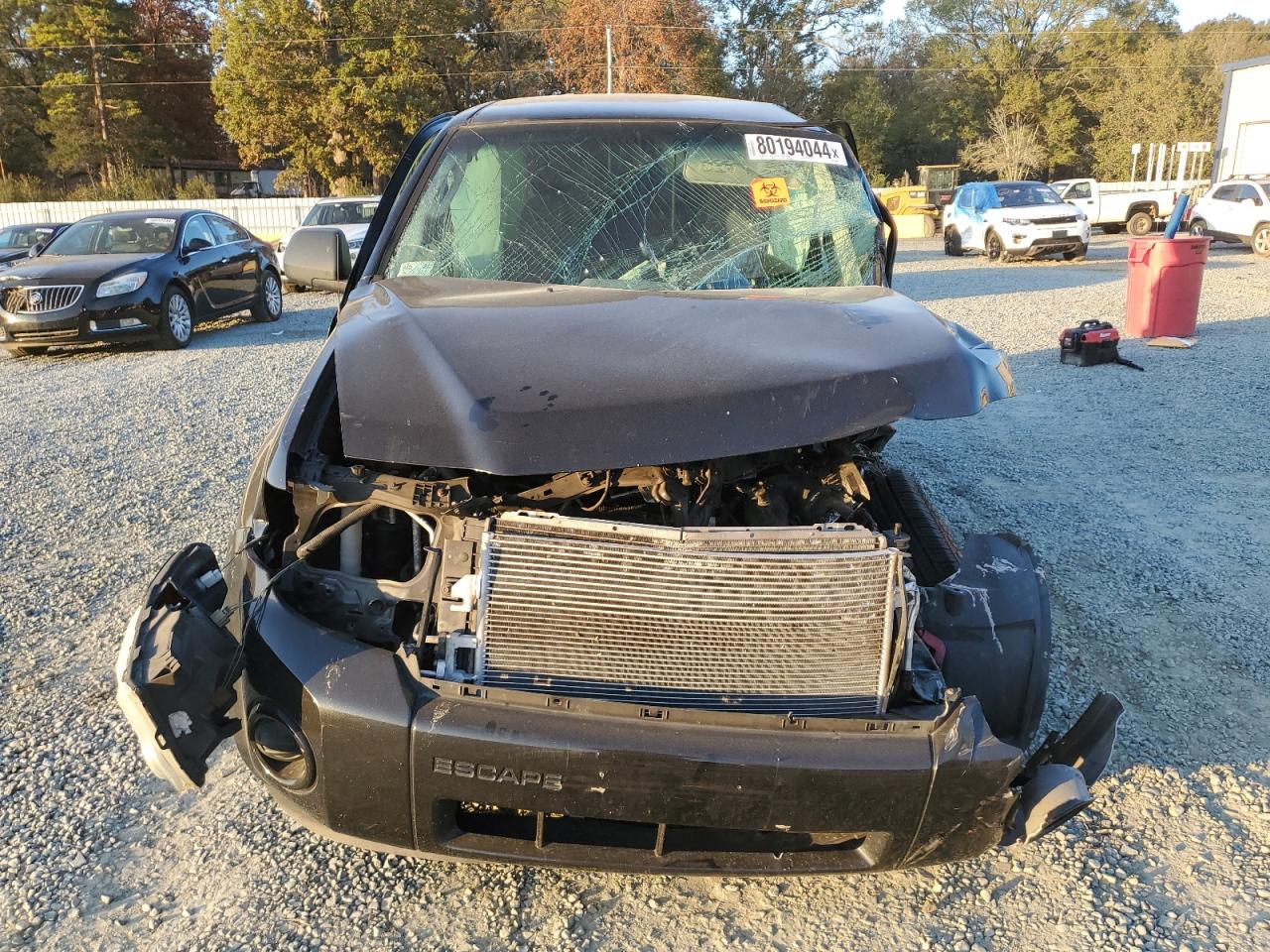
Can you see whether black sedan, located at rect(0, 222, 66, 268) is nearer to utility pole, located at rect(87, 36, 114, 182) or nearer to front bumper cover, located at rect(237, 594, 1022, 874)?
front bumper cover, located at rect(237, 594, 1022, 874)

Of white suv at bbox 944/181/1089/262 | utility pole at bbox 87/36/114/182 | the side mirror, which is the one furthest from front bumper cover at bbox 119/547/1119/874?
utility pole at bbox 87/36/114/182

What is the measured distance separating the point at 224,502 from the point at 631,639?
3.87 meters

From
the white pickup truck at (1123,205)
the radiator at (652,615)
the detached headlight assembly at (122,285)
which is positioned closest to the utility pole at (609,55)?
the white pickup truck at (1123,205)

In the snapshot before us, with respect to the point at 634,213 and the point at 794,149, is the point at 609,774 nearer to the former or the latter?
the point at 634,213

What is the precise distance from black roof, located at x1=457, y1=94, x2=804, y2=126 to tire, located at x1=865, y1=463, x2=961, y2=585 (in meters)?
1.53

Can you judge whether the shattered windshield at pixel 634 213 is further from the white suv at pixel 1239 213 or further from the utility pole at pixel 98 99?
the utility pole at pixel 98 99

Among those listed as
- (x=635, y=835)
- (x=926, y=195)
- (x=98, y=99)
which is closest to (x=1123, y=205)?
(x=926, y=195)

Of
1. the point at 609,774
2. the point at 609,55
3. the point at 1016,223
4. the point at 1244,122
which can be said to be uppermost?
the point at 609,55

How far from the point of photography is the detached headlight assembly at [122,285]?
981 cm

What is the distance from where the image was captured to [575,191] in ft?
11.2

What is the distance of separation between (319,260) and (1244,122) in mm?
33164

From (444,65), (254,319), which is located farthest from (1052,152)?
(254,319)

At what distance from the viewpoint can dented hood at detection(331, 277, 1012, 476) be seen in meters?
2.07

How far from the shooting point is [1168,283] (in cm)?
998
